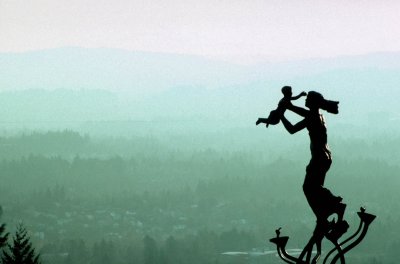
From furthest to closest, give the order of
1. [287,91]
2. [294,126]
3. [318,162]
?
1. [287,91]
2. [294,126]
3. [318,162]

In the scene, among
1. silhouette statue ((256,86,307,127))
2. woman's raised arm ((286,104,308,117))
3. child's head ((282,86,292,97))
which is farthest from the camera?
child's head ((282,86,292,97))

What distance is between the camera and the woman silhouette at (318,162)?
9.88 meters

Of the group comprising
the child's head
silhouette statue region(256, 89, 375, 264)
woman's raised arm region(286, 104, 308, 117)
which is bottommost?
silhouette statue region(256, 89, 375, 264)

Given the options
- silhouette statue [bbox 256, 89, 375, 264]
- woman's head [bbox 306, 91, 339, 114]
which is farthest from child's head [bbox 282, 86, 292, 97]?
woman's head [bbox 306, 91, 339, 114]

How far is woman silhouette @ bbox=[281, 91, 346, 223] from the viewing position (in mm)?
9883

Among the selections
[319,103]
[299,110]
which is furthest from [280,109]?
[319,103]

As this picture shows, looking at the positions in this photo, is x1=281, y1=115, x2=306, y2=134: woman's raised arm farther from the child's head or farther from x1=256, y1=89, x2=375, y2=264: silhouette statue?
the child's head

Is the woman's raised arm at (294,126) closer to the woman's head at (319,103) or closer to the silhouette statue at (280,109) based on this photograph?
the silhouette statue at (280,109)

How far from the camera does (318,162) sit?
990 centimetres

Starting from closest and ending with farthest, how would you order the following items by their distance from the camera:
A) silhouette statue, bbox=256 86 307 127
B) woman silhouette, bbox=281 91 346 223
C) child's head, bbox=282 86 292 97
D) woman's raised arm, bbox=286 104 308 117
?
woman silhouette, bbox=281 91 346 223 < silhouette statue, bbox=256 86 307 127 < woman's raised arm, bbox=286 104 308 117 < child's head, bbox=282 86 292 97

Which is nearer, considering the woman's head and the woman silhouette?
the woman silhouette

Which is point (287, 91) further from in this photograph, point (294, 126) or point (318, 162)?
point (318, 162)

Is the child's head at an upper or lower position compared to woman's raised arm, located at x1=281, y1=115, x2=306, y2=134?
upper

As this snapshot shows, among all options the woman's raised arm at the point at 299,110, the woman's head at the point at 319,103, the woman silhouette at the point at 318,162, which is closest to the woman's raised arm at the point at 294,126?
the woman silhouette at the point at 318,162
